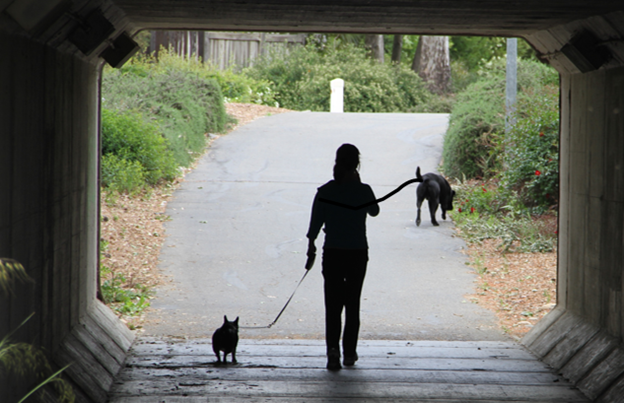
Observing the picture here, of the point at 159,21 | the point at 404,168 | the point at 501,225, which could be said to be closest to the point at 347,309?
the point at 159,21

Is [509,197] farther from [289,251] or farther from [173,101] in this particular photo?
[173,101]

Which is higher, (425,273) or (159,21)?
(159,21)

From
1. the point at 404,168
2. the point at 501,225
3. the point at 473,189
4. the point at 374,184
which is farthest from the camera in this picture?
the point at 404,168

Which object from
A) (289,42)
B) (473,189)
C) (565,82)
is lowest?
(473,189)

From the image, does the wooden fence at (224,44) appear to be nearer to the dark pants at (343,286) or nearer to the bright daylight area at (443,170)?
the bright daylight area at (443,170)

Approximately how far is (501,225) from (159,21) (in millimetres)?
7811

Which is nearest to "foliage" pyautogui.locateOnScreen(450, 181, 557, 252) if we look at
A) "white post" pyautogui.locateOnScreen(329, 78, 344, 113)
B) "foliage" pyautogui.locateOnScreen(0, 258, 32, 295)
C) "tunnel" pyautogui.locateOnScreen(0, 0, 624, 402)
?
"tunnel" pyautogui.locateOnScreen(0, 0, 624, 402)

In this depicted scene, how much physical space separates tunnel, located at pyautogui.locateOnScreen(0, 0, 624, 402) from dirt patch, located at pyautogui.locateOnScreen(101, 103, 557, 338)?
1.72 m

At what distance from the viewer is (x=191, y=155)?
18.2m

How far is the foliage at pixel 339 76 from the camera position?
3045 centimetres

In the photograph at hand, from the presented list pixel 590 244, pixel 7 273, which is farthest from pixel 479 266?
→ pixel 7 273

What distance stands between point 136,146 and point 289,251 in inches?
206

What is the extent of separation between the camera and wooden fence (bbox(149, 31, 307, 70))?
98.4 ft

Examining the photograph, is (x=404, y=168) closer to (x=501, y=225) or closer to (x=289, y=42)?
(x=501, y=225)
